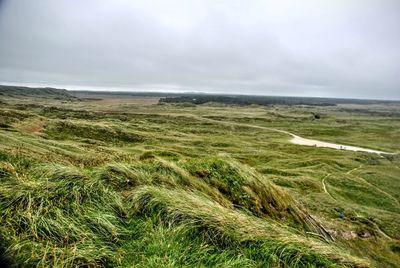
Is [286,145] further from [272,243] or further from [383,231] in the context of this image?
[272,243]

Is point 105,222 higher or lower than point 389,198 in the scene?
higher

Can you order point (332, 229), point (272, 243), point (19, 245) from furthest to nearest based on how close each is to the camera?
point (332, 229)
point (272, 243)
point (19, 245)

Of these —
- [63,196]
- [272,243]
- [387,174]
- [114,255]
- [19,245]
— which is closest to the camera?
[19,245]

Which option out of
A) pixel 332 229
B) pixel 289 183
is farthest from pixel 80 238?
pixel 289 183

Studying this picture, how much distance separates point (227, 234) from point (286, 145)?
6688 cm

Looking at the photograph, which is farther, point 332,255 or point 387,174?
point 387,174

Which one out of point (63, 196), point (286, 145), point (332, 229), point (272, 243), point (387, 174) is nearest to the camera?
point (272, 243)

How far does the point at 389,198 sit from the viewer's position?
121 ft

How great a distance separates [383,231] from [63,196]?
2527cm

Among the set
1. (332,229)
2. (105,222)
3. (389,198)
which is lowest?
(389,198)

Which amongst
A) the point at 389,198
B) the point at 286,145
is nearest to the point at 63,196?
the point at 389,198

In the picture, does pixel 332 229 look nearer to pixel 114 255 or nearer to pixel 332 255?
pixel 332 255

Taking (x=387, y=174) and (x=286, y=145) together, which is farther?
(x=286, y=145)

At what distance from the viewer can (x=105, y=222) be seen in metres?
5.60
